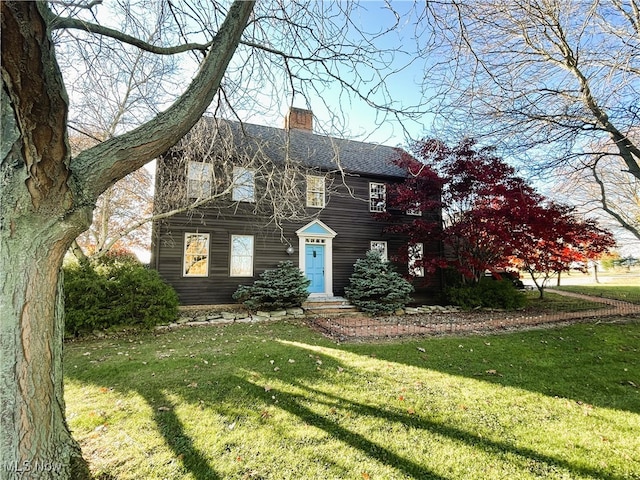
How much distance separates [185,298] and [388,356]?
7.62 metres

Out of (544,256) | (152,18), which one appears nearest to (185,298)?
(152,18)

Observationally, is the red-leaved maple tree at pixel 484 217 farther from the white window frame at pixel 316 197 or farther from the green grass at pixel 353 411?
the green grass at pixel 353 411

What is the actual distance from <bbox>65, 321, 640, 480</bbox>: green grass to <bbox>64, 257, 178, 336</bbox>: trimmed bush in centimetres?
107

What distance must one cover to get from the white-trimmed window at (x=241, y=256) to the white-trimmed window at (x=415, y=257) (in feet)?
21.5

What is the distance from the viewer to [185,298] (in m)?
10.3

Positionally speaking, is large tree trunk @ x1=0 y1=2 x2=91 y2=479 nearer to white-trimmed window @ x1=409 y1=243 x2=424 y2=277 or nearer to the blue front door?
the blue front door

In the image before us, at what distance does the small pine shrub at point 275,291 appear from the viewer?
10116 millimetres

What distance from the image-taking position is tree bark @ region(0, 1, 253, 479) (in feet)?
5.03

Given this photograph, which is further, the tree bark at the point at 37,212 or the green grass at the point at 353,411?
the green grass at the point at 353,411

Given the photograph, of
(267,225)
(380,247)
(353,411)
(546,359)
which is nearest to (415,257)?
(380,247)

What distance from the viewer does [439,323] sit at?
28.8 feet

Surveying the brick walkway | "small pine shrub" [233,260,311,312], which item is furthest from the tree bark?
"small pine shrub" [233,260,311,312]

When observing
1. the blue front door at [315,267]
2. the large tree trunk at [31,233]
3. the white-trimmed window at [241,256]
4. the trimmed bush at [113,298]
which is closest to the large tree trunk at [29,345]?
the large tree trunk at [31,233]

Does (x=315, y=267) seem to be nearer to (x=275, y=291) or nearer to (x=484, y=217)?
(x=275, y=291)
